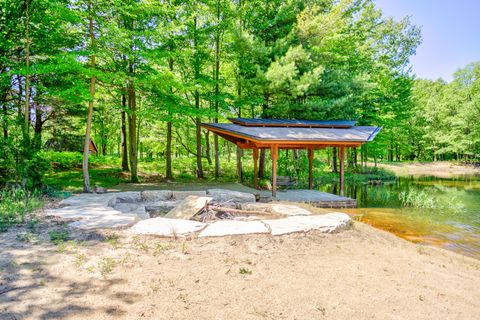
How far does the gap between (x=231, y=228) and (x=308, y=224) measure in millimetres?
1327

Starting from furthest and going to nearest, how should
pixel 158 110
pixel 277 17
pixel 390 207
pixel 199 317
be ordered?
pixel 277 17 < pixel 158 110 < pixel 390 207 < pixel 199 317

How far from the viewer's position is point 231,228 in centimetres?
443

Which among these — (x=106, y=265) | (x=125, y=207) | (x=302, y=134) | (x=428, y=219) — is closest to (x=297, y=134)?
(x=302, y=134)

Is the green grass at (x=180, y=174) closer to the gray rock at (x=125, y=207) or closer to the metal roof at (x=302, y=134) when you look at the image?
the metal roof at (x=302, y=134)

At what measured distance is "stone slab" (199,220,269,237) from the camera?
422 centimetres

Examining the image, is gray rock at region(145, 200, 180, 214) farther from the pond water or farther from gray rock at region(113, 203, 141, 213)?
the pond water

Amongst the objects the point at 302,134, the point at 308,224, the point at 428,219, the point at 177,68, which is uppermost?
the point at 177,68

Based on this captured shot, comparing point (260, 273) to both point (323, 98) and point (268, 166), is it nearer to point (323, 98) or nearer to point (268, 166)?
point (323, 98)

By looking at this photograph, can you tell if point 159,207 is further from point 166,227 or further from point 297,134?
point 297,134

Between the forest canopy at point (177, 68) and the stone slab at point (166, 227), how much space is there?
16.8ft

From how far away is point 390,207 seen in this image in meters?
9.99

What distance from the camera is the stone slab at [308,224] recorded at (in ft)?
14.6

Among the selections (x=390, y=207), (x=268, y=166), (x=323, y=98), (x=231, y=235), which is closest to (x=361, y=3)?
(x=323, y=98)

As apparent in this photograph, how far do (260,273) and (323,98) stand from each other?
12786 mm
